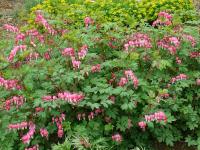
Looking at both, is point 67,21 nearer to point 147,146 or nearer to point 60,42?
point 60,42

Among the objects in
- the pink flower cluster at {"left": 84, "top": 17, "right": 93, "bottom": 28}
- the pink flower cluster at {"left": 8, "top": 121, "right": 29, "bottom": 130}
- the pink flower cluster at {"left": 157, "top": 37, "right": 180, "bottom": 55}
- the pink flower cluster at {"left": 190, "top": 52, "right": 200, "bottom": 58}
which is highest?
the pink flower cluster at {"left": 84, "top": 17, "right": 93, "bottom": 28}

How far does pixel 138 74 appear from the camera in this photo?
4953 mm

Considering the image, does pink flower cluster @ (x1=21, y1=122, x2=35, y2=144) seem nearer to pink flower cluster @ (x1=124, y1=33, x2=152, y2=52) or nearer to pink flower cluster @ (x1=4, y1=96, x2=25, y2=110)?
pink flower cluster @ (x1=4, y1=96, x2=25, y2=110)

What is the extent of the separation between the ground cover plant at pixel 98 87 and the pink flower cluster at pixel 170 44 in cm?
1

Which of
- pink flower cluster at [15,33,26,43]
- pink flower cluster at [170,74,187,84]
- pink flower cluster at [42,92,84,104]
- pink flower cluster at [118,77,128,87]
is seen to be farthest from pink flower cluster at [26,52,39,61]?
pink flower cluster at [170,74,187,84]

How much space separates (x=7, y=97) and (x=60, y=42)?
931 millimetres

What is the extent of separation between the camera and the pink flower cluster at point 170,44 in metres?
4.93

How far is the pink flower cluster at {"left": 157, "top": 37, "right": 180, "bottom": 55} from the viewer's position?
4.93 metres

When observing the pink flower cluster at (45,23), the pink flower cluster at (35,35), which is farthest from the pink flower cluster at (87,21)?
the pink flower cluster at (35,35)

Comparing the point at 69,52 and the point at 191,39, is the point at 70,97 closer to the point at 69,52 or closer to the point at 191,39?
the point at 69,52

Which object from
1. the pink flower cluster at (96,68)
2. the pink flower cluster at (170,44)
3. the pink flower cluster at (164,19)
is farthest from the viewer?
the pink flower cluster at (164,19)

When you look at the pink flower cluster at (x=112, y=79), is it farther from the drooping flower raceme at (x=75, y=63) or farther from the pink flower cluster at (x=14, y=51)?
the pink flower cluster at (x=14, y=51)

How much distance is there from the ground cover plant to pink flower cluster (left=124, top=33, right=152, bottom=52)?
0.01 m

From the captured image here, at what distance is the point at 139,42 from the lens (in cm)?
488
